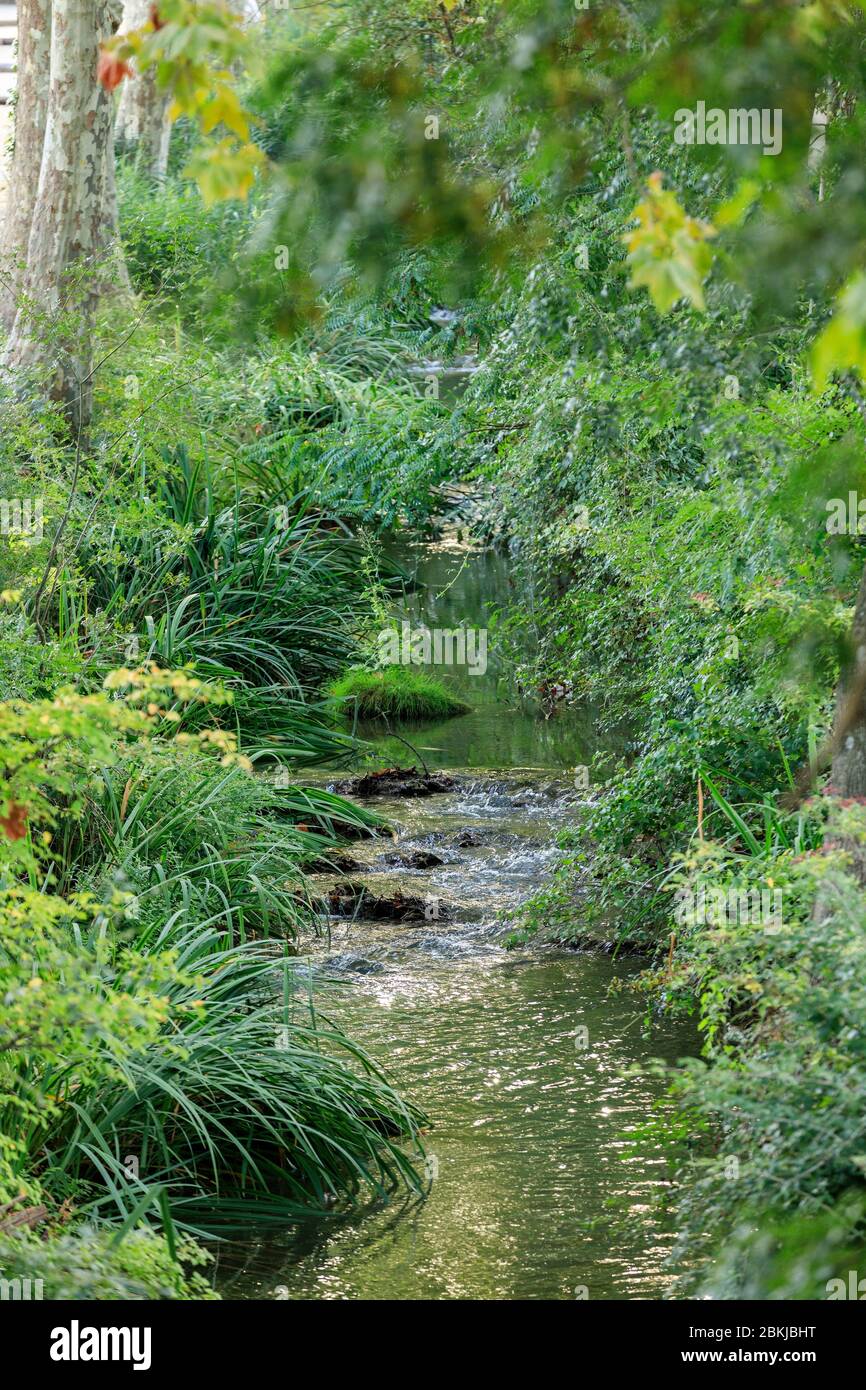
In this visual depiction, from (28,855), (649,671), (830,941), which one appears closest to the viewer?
(830,941)

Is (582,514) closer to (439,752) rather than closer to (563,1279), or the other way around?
(439,752)

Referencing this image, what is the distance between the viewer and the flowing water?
5090 mm

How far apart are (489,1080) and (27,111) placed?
12992 mm

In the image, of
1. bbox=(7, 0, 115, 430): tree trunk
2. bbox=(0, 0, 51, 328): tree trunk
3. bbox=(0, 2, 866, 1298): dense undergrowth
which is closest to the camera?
bbox=(0, 2, 866, 1298): dense undergrowth

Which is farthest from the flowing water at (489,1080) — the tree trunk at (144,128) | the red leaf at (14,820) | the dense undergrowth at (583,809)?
the tree trunk at (144,128)

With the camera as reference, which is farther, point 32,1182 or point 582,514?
point 582,514

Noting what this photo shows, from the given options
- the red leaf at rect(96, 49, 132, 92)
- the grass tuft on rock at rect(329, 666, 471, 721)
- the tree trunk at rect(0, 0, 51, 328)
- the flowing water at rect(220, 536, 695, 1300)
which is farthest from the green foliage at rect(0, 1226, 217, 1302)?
the tree trunk at rect(0, 0, 51, 328)


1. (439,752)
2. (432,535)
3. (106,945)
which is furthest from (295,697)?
(106,945)

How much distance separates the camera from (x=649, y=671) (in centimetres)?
852

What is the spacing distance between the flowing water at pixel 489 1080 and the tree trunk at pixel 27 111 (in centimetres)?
902

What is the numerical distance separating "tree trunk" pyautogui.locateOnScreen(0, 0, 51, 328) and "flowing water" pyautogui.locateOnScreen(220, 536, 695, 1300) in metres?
9.02

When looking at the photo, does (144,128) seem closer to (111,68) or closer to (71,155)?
(71,155)

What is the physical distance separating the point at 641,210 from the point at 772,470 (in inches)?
93.8

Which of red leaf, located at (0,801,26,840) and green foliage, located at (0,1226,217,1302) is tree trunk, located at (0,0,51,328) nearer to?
red leaf, located at (0,801,26,840)
